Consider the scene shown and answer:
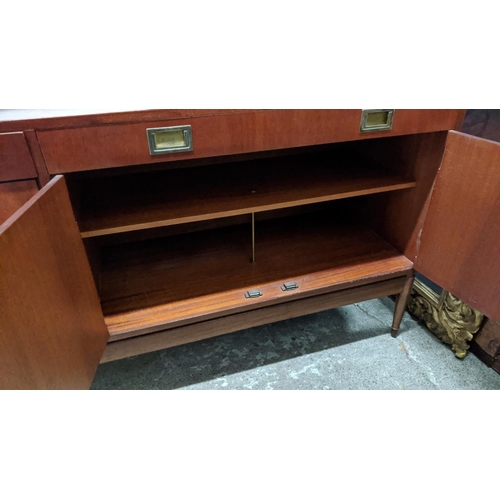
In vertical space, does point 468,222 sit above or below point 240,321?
above

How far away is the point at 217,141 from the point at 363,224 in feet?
2.02

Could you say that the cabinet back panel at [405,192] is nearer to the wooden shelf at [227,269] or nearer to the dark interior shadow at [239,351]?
the wooden shelf at [227,269]

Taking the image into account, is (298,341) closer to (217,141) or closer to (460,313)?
(460,313)

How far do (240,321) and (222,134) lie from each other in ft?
1.37

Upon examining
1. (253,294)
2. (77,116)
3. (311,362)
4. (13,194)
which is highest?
(77,116)

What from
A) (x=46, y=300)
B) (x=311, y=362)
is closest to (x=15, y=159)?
(x=46, y=300)

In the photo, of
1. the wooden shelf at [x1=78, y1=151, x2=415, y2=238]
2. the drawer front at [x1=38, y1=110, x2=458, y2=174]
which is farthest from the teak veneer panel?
the drawer front at [x1=38, y1=110, x2=458, y2=174]

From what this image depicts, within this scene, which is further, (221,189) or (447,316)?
(447,316)

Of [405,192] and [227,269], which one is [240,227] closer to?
[227,269]

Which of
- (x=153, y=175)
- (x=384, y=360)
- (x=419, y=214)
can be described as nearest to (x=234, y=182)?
(x=153, y=175)

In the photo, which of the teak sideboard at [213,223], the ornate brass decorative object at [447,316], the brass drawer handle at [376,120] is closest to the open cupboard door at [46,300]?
the teak sideboard at [213,223]

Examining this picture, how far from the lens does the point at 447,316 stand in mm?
1024

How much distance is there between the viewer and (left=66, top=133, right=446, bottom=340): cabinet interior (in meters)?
0.80

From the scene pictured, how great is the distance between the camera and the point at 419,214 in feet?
2.99
